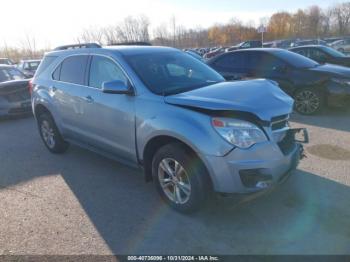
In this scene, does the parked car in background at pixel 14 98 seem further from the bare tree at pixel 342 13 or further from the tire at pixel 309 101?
the bare tree at pixel 342 13

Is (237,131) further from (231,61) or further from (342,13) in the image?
(342,13)

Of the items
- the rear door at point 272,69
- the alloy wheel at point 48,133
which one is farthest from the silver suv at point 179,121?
the rear door at point 272,69

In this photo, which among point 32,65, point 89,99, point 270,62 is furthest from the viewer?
point 32,65

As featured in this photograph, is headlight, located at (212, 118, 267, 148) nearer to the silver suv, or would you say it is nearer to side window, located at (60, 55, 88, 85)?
the silver suv

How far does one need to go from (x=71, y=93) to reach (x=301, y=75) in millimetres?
5378

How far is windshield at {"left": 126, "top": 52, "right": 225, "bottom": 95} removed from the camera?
3.97 meters

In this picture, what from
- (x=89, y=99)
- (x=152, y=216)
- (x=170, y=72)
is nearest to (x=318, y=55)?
(x=170, y=72)

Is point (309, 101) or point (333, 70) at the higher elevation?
point (333, 70)

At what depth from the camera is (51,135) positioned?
19.7 ft

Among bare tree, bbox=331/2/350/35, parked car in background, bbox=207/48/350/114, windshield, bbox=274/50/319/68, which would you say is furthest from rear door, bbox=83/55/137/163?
bare tree, bbox=331/2/350/35

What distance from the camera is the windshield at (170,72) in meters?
3.97

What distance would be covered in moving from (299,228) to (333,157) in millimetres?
2202

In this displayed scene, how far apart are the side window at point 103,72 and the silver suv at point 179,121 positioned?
1cm

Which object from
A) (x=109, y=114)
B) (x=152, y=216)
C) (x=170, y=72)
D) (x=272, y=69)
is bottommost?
(x=152, y=216)
